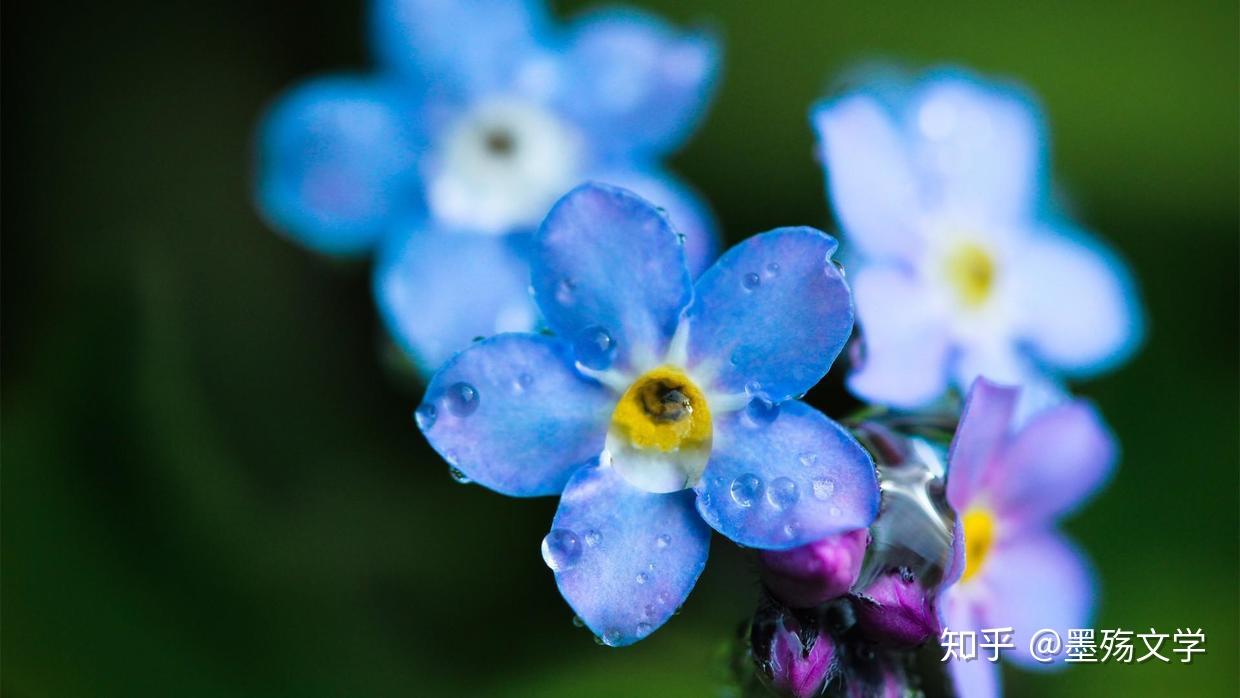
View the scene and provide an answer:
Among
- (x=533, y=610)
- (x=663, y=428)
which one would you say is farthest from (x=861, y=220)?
(x=533, y=610)

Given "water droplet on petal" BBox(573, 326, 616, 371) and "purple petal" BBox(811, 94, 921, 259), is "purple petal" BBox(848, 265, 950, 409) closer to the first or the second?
"purple petal" BBox(811, 94, 921, 259)

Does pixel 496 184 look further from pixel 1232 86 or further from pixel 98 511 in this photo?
pixel 1232 86

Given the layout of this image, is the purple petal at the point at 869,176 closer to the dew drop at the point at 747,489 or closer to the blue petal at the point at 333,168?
the dew drop at the point at 747,489

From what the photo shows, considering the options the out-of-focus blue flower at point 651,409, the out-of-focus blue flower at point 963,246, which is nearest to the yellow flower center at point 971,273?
the out-of-focus blue flower at point 963,246

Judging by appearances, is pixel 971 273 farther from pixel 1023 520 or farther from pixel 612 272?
pixel 612 272

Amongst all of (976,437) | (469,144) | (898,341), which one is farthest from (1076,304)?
(469,144)

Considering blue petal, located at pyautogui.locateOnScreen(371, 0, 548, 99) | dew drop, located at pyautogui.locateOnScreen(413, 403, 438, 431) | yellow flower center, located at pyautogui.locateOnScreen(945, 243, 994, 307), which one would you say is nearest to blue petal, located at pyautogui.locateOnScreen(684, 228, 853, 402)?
dew drop, located at pyautogui.locateOnScreen(413, 403, 438, 431)
